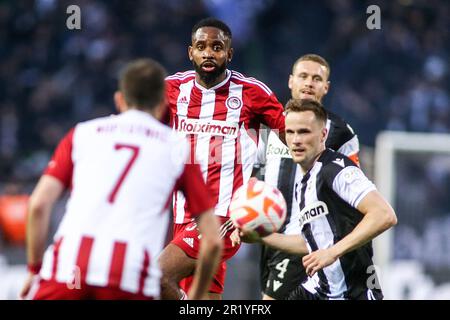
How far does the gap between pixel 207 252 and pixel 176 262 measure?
2283mm

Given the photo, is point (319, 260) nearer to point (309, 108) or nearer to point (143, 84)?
point (309, 108)

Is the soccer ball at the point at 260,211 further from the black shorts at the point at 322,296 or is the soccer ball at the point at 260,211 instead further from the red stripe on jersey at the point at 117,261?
the red stripe on jersey at the point at 117,261

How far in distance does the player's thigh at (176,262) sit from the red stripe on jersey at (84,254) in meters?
2.30

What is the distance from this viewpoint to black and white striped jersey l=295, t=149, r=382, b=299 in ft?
19.7

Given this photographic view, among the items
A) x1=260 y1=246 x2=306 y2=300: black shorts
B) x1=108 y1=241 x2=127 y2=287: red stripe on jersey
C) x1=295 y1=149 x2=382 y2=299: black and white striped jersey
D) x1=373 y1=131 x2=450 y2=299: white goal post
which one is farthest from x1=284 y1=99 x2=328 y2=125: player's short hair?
x1=373 y1=131 x2=450 y2=299: white goal post

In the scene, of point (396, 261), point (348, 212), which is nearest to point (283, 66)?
point (396, 261)

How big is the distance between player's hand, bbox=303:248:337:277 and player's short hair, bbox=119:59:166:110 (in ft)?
5.05

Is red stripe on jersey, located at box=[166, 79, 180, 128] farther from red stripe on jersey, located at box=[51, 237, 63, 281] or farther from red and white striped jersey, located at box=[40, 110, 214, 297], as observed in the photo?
red stripe on jersey, located at box=[51, 237, 63, 281]

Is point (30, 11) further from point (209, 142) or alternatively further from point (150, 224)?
point (150, 224)

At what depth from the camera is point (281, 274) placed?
794 cm

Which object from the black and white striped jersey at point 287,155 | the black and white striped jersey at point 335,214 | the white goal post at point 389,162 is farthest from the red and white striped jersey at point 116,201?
the white goal post at point 389,162

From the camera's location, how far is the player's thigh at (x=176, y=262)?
683 centimetres

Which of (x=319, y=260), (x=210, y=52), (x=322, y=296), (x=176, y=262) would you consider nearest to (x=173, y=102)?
(x=210, y=52)

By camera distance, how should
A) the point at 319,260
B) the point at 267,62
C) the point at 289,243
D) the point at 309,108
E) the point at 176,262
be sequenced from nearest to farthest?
1. the point at 319,260
2. the point at 309,108
3. the point at 289,243
4. the point at 176,262
5. the point at 267,62
